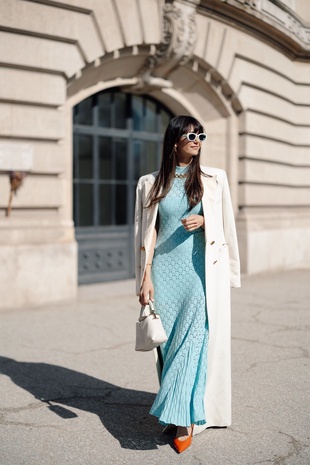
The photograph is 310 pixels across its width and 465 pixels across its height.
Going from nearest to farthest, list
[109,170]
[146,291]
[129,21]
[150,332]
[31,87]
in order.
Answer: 1. [150,332]
2. [146,291]
3. [31,87]
4. [129,21]
5. [109,170]

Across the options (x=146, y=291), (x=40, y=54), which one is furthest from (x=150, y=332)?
(x=40, y=54)

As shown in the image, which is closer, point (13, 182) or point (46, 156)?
point (13, 182)

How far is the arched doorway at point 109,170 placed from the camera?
9617 millimetres

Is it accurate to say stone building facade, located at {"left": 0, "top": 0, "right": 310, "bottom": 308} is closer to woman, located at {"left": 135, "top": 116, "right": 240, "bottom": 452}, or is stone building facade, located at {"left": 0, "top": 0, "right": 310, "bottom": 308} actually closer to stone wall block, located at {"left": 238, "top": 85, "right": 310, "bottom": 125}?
stone wall block, located at {"left": 238, "top": 85, "right": 310, "bottom": 125}

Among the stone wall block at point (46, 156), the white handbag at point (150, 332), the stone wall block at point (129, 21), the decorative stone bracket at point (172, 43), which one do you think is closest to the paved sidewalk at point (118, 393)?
the white handbag at point (150, 332)

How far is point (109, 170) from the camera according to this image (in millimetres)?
10102

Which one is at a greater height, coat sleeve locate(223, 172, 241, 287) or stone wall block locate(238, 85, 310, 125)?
stone wall block locate(238, 85, 310, 125)

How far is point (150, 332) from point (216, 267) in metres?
0.56

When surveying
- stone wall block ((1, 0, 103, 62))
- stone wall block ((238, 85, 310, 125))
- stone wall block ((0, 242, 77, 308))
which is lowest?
stone wall block ((0, 242, 77, 308))

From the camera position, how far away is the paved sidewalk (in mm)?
3227

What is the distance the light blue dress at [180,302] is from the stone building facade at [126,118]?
4394 mm

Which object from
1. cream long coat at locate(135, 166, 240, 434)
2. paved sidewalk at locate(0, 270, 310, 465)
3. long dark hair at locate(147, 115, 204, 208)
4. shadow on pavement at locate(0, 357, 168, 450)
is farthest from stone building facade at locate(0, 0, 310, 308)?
long dark hair at locate(147, 115, 204, 208)

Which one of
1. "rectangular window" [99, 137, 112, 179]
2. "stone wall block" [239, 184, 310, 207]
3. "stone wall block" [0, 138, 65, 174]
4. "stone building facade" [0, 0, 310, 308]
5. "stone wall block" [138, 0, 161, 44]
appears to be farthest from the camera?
A: "stone wall block" [239, 184, 310, 207]

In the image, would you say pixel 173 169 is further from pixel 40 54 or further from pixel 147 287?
pixel 40 54
